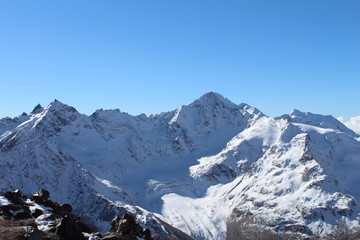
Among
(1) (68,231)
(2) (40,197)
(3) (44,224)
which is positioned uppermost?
(2) (40,197)

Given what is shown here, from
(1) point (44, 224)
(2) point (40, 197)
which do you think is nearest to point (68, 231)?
(1) point (44, 224)

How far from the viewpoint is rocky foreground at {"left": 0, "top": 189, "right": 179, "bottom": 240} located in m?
57.5

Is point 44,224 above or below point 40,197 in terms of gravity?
below

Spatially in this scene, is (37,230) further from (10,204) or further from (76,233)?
(10,204)

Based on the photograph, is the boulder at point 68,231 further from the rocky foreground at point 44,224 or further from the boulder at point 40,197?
the boulder at point 40,197

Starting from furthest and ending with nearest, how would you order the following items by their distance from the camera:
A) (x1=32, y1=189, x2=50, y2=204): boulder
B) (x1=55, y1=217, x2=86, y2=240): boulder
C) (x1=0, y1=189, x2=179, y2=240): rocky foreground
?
(x1=32, y1=189, x2=50, y2=204): boulder → (x1=55, y1=217, x2=86, y2=240): boulder → (x1=0, y1=189, x2=179, y2=240): rocky foreground

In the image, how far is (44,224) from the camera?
2473 inches

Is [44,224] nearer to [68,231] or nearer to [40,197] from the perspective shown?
[68,231]

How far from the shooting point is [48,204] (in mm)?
80062

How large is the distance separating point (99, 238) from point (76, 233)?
3127mm

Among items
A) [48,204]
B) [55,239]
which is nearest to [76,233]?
[55,239]

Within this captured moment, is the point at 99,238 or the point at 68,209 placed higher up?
the point at 68,209

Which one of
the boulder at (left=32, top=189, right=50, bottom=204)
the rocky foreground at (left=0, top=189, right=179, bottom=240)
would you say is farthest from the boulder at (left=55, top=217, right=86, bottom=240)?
the boulder at (left=32, top=189, right=50, bottom=204)

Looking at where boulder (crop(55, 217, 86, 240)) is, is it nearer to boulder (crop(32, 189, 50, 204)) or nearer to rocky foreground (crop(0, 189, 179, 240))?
rocky foreground (crop(0, 189, 179, 240))
